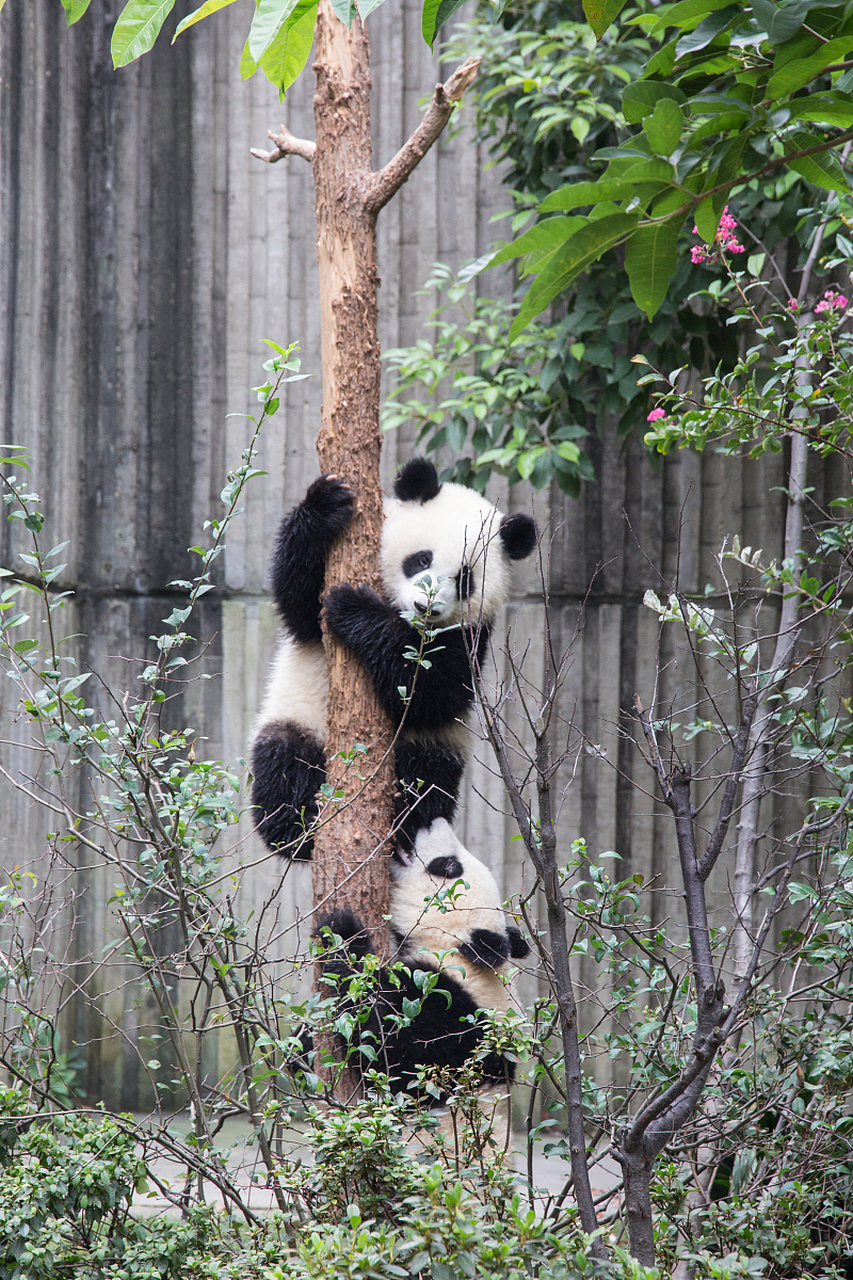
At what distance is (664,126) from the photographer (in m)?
1.25

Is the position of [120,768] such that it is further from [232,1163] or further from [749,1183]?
[232,1163]

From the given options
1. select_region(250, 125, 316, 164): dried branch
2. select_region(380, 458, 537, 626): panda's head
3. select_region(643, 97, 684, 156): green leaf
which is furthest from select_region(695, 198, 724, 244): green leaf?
select_region(250, 125, 316, 164): dried branch

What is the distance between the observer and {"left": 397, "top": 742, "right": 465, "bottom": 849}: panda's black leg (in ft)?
7.64

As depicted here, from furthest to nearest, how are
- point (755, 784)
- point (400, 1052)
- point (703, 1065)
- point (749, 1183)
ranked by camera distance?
point (755, 784) < point (400, 1052) < point (749, 1183) < point (703, 1065)

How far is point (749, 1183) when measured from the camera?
1963 mm

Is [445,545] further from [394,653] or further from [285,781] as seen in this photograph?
[285,781]

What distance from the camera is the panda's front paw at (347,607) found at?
7.19 ft

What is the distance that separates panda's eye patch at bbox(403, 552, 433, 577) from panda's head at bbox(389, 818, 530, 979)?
581mm

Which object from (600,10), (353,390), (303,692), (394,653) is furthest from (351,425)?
(600,10)

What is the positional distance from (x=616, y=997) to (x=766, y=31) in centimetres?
162

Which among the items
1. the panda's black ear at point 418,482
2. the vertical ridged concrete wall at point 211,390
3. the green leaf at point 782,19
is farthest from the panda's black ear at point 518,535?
the vertical ridged concrete wall at point 211,390

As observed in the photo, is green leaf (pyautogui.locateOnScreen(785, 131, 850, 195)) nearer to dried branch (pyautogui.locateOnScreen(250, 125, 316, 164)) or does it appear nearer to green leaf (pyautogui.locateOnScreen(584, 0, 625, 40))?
green leaf (pyautogui.locateOnScreen(584, 0, 625, 40))

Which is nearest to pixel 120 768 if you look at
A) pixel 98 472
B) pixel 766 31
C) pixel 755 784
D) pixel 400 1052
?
pixel 400 1052

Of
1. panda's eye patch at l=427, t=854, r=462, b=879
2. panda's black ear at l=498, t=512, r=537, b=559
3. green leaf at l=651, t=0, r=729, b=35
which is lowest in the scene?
panda's eye patch at l=427, t=854, r=462, b=879
